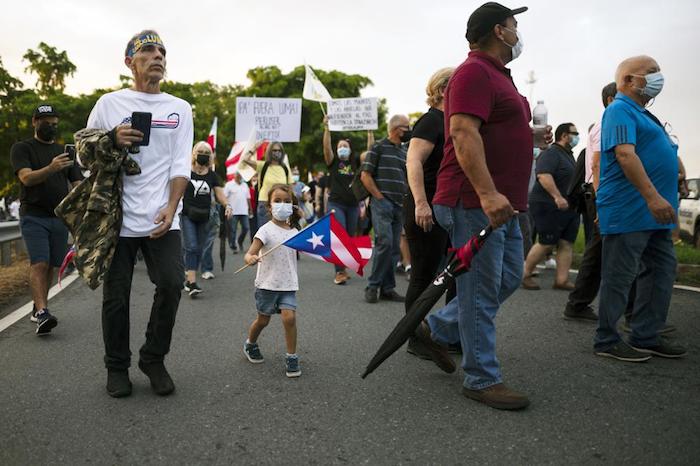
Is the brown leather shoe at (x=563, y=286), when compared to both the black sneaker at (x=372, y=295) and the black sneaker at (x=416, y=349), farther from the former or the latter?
the black sneaker at (x=416, y=349)

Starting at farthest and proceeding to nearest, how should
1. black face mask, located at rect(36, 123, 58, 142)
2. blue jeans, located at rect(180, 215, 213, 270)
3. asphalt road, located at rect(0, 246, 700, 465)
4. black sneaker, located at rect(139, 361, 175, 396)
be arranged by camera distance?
blue jeans, located at rect(180, 215, 213, 270), black face mask, located at rect(36, 123, 58, 142), black sneaker, located at rect(139, 361, 175, 396), asphalt road, located at rect(0, 246, 700, 465)

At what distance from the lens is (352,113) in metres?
11.9

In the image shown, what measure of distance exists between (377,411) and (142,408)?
1.29 meters

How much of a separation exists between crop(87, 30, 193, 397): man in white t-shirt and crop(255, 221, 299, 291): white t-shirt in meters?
0.61

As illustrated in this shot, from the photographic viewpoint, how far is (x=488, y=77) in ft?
10.5

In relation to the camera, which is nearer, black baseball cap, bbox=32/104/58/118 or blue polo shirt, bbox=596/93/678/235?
blue polo shirt, bbox=596/93/678/235

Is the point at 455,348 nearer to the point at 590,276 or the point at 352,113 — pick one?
the point at 590,276

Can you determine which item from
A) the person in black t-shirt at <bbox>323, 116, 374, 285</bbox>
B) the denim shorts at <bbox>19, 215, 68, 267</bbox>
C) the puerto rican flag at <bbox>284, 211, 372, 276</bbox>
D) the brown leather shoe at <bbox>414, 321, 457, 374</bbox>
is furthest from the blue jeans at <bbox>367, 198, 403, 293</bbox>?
the denim shorts at <bbox>19, 215, 68, 267</bbox>

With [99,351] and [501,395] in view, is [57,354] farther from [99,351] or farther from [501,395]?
[501,395]

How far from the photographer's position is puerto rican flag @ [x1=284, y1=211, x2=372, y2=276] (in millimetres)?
4180

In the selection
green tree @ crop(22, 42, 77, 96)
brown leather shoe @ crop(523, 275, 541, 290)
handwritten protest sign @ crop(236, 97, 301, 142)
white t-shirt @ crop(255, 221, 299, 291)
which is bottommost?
brown leather shoe @ crop(523, 275, 541, 290)

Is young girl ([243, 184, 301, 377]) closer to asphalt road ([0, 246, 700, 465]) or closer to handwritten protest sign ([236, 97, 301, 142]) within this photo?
asphalt road ([0, 246, 700, 465])

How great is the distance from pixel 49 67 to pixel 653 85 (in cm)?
5396

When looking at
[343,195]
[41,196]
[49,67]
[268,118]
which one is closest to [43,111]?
[41,196]
